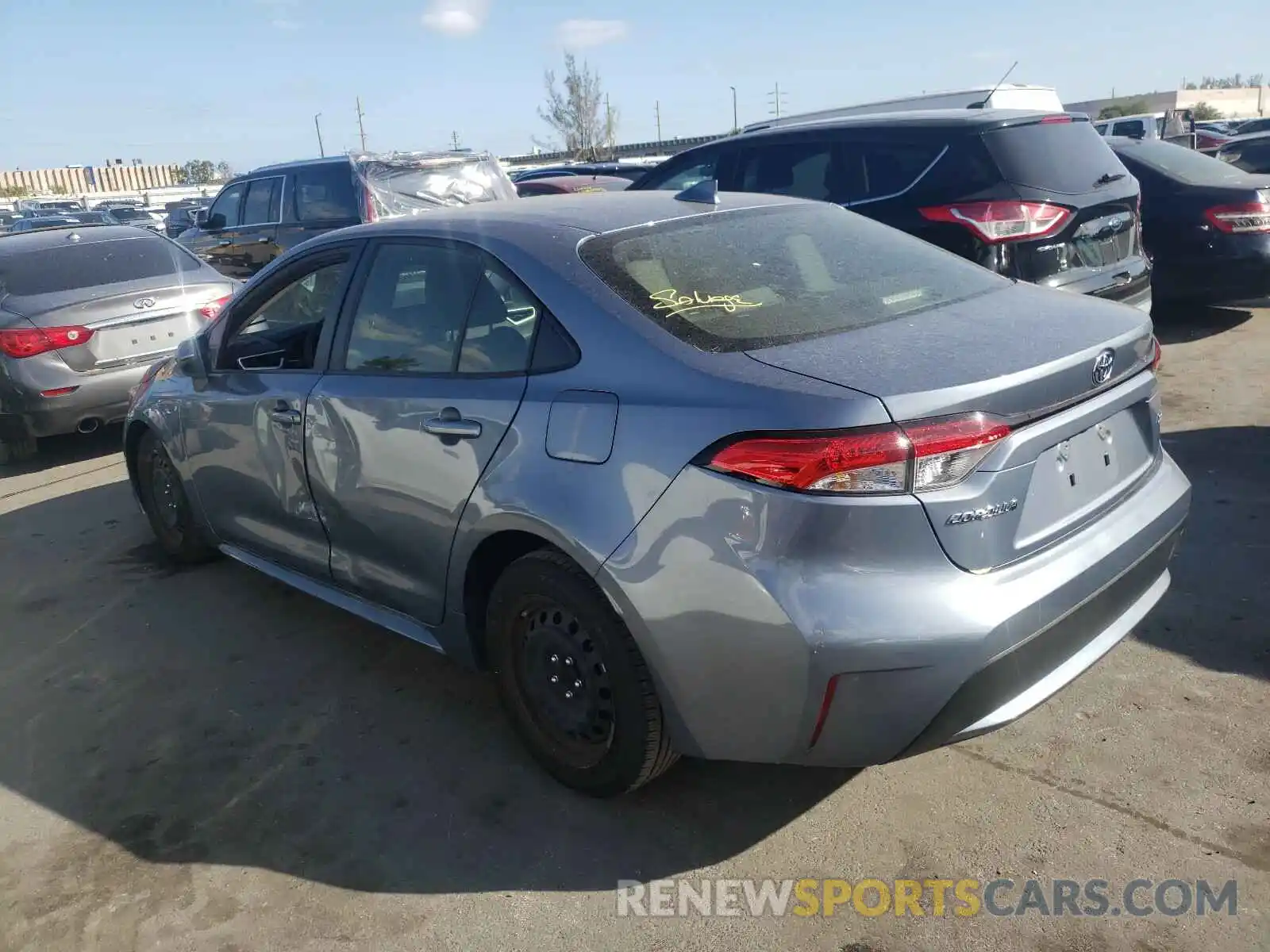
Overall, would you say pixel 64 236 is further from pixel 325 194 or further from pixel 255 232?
pixel 255 232

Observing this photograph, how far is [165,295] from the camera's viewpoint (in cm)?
734

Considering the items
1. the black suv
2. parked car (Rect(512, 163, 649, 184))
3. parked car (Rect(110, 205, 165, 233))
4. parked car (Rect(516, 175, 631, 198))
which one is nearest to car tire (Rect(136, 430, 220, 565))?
the black suv

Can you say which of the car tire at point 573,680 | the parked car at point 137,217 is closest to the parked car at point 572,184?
the car tire at point 573,680

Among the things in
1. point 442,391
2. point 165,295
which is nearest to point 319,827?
point 442,391

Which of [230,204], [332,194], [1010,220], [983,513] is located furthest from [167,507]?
[230,204]

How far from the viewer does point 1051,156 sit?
621cm

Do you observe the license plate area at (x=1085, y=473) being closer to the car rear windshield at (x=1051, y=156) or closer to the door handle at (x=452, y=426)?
the door handle at (x=452, y=426)

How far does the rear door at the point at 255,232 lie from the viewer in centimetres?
1098

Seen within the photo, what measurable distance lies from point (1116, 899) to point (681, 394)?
1.57m

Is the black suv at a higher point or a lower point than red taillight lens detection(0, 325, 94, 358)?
higher

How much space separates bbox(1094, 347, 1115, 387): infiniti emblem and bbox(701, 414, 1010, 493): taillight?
49 centimetres

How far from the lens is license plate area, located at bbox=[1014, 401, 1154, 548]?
2.55 metres

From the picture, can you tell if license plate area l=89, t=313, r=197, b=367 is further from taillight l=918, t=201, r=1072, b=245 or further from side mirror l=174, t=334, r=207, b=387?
taillight l=918, t=201, r=1072, b=245

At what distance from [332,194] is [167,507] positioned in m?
6.08
